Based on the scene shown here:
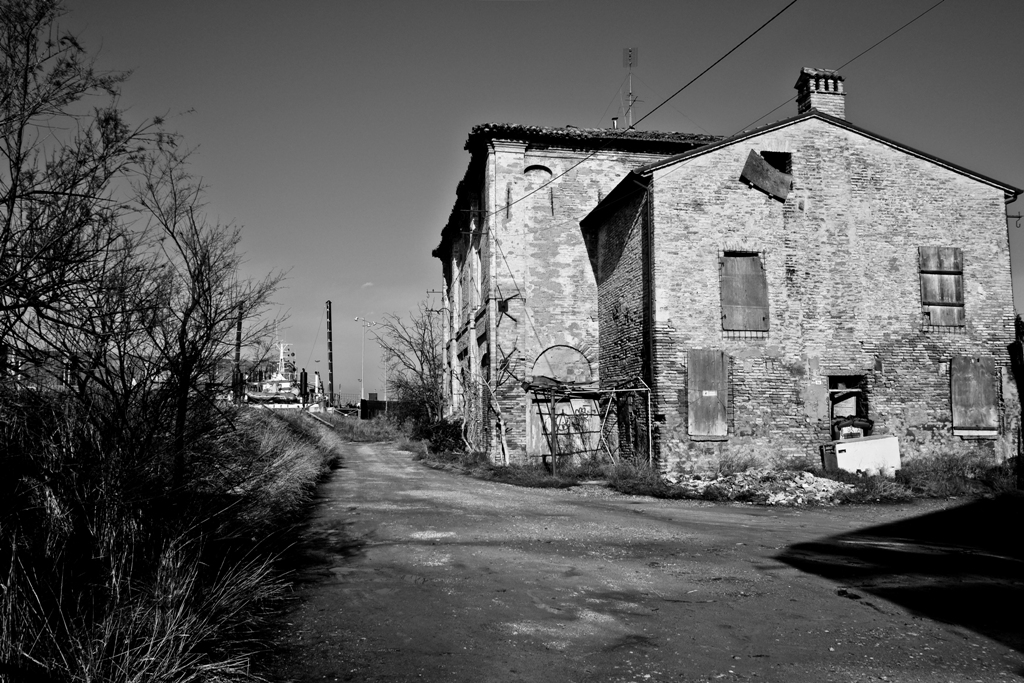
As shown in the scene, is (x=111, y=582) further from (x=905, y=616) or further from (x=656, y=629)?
(x=905, y=616)

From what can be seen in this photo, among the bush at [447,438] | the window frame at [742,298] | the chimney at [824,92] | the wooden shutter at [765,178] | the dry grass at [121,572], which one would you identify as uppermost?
the chimney at [824,92]

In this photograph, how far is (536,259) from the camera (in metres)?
20.3

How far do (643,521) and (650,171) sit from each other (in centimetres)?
845

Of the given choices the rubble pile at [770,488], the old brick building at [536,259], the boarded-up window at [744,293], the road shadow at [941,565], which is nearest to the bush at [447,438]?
the old brick building at [536,259]

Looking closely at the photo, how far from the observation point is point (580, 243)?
20.5 m

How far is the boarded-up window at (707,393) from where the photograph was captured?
614 inches

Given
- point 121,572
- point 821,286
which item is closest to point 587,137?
point 821,286

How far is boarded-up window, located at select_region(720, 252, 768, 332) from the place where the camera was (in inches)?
629

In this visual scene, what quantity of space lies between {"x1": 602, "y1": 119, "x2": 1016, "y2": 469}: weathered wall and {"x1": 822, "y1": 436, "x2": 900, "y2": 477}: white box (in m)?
0.73

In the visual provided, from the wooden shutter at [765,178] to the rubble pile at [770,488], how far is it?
20.6 feet

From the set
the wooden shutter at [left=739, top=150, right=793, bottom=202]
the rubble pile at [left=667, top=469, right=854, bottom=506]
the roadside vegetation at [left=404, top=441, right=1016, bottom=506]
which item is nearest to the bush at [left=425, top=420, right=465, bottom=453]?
the roadside vegetation at [left=404, top=441, right=1016, bottom=506]

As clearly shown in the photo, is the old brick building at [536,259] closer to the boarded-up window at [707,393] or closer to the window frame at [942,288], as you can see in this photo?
the boarded-up window at [707,393]

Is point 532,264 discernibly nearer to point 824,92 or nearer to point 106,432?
point 824,92

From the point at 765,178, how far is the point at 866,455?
6417 mm
